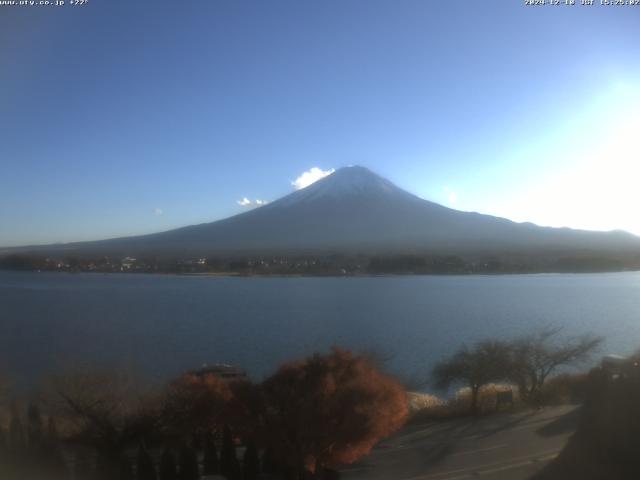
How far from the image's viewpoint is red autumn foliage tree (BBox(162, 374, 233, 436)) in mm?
4973

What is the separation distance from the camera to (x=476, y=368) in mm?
7605

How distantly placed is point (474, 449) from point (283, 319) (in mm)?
7350

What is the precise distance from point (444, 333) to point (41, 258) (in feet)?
57.4

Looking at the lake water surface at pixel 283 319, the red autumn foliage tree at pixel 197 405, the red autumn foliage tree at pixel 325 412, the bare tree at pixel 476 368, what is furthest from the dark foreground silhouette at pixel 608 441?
the lake water surface at pixel 283 319

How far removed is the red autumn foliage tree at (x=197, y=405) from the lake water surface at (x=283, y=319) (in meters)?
2.39

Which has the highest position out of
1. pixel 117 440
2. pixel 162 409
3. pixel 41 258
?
pixel 41 258

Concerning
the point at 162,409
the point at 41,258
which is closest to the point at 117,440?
the point at 162,409

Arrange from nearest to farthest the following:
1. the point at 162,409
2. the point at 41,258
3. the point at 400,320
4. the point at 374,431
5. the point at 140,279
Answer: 1. the point at 374,431
2. the point at 162,409
3. the point at 400,320
4. the point at 41,258
5. the point at 140,279

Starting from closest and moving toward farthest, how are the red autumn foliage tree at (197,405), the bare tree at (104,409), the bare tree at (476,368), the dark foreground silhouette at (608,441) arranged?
the dark foreground silhouette at (608,441), the red autumn foliage tree at (197,405), the bare tree at (104,409), the bare tree at (476,368)

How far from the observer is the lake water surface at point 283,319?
8977 mm

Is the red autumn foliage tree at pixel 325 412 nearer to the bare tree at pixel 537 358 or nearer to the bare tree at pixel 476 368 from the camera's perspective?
the bare tree at pixel 476 368

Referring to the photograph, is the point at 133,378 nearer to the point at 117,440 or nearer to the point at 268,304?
the point at 117,440

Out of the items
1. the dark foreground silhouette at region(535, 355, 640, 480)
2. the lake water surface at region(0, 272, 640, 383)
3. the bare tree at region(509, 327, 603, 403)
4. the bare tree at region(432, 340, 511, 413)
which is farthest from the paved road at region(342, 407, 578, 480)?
the lake water surface at region(0, 272, 640, 383)

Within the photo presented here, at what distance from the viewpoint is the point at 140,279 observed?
84.3 ft
